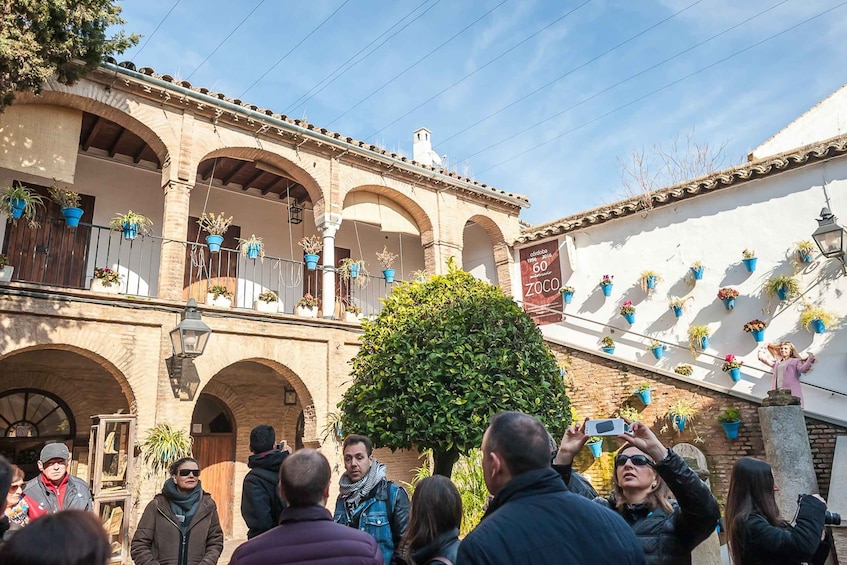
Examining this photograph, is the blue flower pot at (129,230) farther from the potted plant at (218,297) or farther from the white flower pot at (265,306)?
the white flower pot at (265,306)

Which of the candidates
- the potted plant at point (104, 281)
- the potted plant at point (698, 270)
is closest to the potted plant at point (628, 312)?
the potted plant at point (698, 270)

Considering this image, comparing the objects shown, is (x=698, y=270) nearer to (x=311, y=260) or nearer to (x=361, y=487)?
(x=311, y=260)

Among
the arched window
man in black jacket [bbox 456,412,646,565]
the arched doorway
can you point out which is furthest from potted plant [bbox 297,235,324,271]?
man in black jacket [bbox 456,412,646,565]

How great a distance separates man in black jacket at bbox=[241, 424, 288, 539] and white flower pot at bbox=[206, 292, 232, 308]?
6.20 metres

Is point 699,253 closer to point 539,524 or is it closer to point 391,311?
point 391,311

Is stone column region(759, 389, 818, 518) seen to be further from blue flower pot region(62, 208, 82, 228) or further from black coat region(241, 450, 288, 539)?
blue flower pot region(62, 208, 82, 228)

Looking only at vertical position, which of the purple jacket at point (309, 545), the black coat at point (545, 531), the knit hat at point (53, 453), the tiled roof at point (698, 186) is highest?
the tiled roof at point (698, 186)

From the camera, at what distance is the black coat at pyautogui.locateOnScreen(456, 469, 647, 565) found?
5.91ft

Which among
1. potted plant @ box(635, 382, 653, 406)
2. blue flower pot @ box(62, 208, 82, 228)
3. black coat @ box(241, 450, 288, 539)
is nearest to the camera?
black coat @ box(241, 450, 288, 539)

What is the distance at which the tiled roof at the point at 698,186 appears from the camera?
10586mm

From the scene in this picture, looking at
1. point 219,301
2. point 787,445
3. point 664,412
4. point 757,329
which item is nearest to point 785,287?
point 757,329

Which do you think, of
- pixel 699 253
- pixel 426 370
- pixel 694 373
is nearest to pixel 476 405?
pixel 426 370

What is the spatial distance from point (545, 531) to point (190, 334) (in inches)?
316

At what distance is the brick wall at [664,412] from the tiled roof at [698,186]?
3.29 metres
